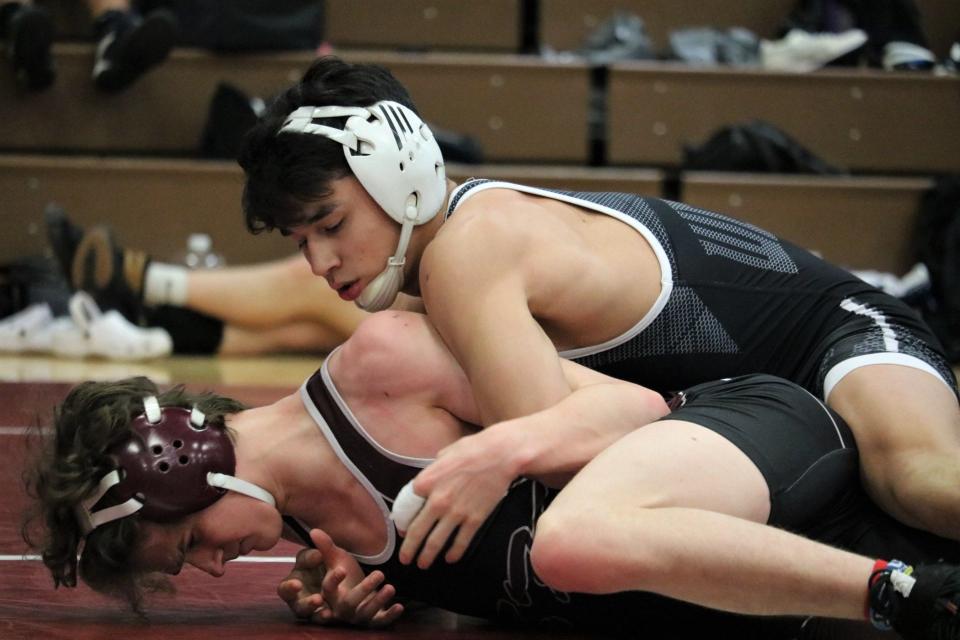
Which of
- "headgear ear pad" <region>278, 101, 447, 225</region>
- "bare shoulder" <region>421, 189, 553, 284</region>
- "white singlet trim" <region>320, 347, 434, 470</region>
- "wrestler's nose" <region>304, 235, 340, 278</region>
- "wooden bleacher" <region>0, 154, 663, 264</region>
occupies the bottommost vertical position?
"wooden bleacher" <region>0, 154, 663, 264</region>

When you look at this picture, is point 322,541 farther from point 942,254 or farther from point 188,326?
point 942,254

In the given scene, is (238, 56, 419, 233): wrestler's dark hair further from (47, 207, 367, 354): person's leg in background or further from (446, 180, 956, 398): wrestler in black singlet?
(47, 207, 367, 354): person's leg in background

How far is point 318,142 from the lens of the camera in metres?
2.68

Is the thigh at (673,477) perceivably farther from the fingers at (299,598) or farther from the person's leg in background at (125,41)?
the person's leg in background at (125,41)

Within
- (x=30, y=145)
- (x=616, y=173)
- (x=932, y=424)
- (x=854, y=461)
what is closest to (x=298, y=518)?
(x=854, y=461)

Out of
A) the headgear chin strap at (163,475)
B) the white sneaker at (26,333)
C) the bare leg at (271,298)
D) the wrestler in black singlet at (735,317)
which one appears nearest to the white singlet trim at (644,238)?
the wrestler in black singlet at (735,317)

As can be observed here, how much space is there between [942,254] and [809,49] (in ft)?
4.64

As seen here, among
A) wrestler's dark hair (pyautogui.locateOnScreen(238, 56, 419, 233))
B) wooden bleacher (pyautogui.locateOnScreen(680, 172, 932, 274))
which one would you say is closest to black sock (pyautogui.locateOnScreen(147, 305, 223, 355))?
wooden bleacher (pyautogui.locateOnScreen(680, 172, 932, 274))

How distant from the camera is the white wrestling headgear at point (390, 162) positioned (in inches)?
106

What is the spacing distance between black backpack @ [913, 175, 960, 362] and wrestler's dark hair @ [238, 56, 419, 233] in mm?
4038

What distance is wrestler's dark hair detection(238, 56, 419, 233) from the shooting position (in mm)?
2672

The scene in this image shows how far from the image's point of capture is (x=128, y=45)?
21.5 feet

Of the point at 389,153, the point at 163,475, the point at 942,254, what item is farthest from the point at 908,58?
the point at 163,475

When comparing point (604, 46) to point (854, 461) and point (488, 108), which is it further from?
point (854, 461)
